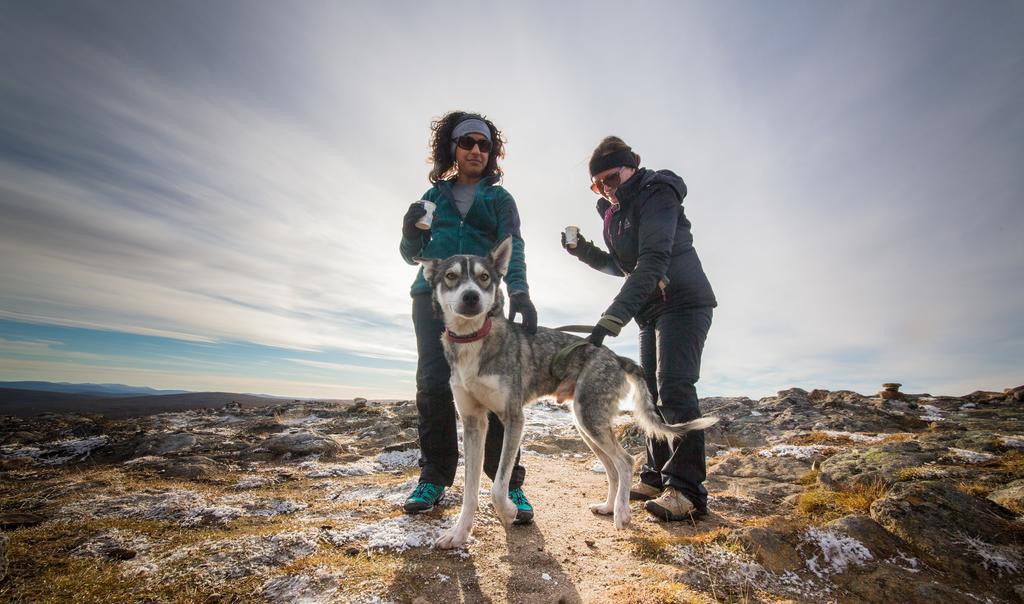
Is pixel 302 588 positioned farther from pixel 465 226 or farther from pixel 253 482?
pixel 253 482

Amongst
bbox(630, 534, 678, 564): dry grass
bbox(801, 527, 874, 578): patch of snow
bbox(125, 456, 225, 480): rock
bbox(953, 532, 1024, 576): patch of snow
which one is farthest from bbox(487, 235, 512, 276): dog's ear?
bbox(125, 456, 225, 480): rock

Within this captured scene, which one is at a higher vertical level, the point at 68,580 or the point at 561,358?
the point at 561,358

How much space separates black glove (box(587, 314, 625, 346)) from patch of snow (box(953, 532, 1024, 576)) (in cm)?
353

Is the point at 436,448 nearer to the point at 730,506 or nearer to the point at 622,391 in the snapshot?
the point at 622,391

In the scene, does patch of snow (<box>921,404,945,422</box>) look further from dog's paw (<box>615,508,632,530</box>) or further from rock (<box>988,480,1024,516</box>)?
dog's paw (<box>615,508,632,530</box>)

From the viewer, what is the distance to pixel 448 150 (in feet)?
19.5

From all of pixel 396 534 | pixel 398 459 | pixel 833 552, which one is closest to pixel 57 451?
pixel 398 459

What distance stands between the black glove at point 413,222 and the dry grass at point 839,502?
5.77 m

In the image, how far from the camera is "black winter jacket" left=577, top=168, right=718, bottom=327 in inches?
187

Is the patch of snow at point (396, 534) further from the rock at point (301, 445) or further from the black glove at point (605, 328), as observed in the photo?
the rock at point (301, 445)

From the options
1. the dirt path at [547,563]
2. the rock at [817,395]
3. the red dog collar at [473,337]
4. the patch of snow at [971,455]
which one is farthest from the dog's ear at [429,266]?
the rock at [817,395]

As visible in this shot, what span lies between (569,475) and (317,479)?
5092 mm

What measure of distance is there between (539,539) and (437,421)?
1834 millimetres

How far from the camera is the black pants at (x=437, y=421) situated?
16.5 feet
